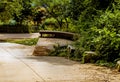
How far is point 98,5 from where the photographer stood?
1162 cm

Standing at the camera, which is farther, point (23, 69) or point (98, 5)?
point (98, 5)

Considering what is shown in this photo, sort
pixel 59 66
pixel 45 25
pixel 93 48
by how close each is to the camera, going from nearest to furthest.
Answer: pixel 59 66
pixel 93 48
pixel 45 25

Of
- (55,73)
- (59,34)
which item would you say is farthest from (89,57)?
(59,34)

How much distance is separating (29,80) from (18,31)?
19.2m

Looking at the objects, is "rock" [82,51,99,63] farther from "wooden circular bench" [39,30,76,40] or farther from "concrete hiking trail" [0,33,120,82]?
"wooden circular bench" [39,30,76,40]

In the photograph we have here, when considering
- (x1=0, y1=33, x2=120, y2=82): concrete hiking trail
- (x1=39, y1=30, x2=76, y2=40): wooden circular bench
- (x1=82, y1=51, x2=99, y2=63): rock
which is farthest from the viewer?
(x1=39, y1=30, x2=76, y2=40): wooden circular bench

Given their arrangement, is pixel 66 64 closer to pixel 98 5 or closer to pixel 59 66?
pixel 59 66

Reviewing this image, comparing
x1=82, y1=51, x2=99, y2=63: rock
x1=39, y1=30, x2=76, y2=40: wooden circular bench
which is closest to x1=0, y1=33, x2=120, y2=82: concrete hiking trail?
x1=82, y1=51, x2=99, y2=63: rock

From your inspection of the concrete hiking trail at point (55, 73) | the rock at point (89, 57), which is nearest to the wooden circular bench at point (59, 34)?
the rock at point (89, 57)

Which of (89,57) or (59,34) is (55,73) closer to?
(89,57)

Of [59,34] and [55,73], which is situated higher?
[59,34]

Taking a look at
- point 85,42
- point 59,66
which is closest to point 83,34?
point 85,42

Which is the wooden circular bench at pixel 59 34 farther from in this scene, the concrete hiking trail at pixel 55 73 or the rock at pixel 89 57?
the concrete hiking trail at pixel 55 73

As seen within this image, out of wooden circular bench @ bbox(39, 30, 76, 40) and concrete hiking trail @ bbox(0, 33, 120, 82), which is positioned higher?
wooden circular bench @ bbox(39, 30, 76, 40)
